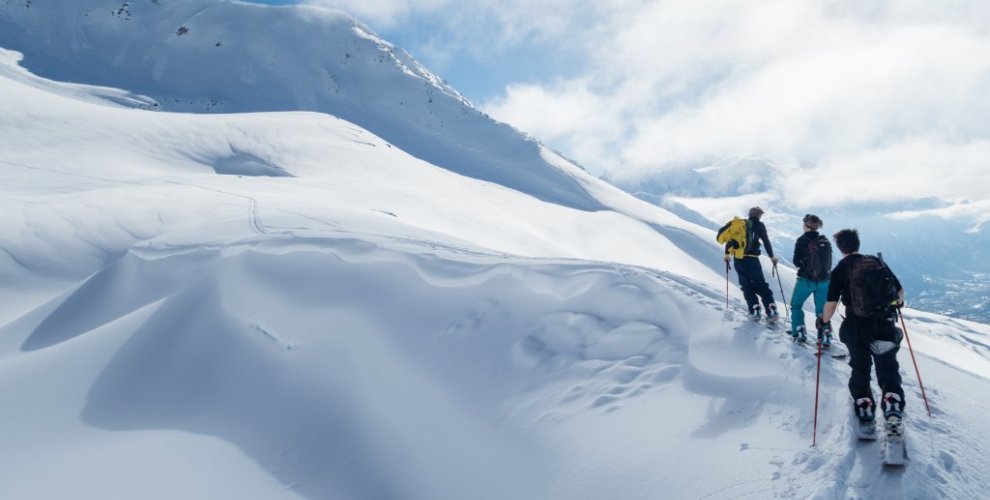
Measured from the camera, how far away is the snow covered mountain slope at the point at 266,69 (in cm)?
7744

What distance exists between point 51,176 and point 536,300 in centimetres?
2384

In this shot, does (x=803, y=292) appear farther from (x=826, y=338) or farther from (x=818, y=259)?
(x=826, y=338)

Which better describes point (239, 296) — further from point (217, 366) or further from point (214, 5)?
point (214, 5)

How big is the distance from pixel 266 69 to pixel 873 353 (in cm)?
10218

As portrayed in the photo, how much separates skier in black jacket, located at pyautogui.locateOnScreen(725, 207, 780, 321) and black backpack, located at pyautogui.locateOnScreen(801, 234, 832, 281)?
0.51 metres

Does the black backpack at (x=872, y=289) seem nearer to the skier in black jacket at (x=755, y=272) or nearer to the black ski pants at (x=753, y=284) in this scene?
the skier in black jacket at (x=755, y=272)

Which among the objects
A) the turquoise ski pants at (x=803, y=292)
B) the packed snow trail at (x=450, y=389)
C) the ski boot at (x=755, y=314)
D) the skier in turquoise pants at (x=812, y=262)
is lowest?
the packed snow trail at (x=450, y=389)

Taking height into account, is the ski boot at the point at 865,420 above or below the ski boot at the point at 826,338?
below

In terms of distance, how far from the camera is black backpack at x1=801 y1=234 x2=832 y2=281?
830 centimetres

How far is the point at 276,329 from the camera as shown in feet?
30.1

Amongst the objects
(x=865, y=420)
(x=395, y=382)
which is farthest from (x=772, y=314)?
(x=395, y=382)

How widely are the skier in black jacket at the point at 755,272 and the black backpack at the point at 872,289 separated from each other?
3.05 metres

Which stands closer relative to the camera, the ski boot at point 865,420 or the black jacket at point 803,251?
the ski boot at point 865,420

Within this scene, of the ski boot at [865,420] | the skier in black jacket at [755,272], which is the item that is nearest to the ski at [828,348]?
the skier in black jacket at [755,272]
